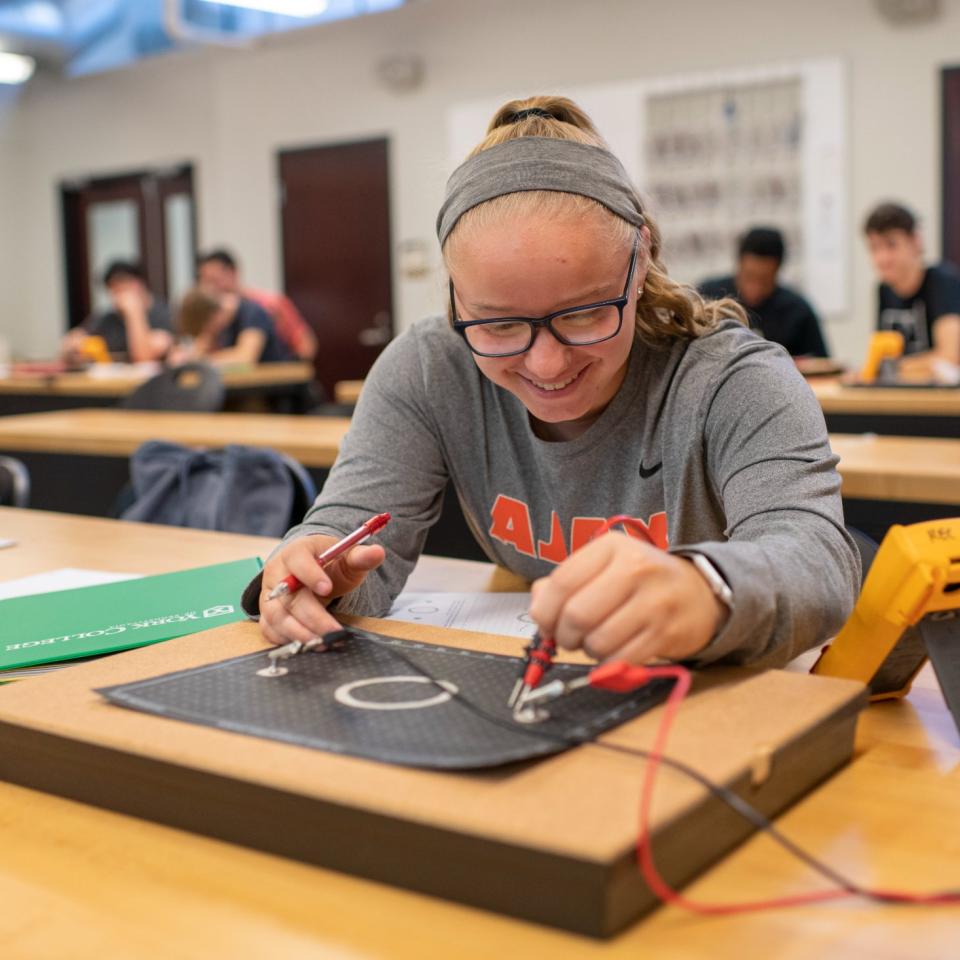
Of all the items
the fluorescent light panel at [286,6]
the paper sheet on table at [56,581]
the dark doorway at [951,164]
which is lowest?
the paper sheet on table at [56,581]

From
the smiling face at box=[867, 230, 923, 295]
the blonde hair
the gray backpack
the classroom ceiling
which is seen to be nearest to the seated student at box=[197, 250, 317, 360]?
the classroom ceiling

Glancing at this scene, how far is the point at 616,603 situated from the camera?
0.74 meters

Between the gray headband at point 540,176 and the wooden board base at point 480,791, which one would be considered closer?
the wooden board base at point 480,791

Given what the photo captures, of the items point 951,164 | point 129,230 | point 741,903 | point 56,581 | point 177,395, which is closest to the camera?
point 741,903

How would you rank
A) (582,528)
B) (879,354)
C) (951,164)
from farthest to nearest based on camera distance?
(951,164) < (879,354) < (582,528)

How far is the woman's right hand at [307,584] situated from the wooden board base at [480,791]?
0.15m

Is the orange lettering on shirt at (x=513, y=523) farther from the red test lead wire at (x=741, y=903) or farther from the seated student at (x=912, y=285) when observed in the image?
the seated student at (x=912, y=285)

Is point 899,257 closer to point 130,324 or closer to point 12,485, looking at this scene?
point 12,485

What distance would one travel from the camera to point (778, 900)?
0.61 meters

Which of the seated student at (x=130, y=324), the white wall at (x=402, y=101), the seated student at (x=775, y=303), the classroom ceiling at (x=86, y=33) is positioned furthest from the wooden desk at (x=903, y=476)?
the classroom ceiling at (x=86, y=33)

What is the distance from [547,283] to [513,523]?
384mm

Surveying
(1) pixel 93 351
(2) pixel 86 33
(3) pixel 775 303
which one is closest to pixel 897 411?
(3) pixel 775 303

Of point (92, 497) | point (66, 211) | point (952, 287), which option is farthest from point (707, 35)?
point (66, 211)

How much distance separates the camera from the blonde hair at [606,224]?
1.06 meters
